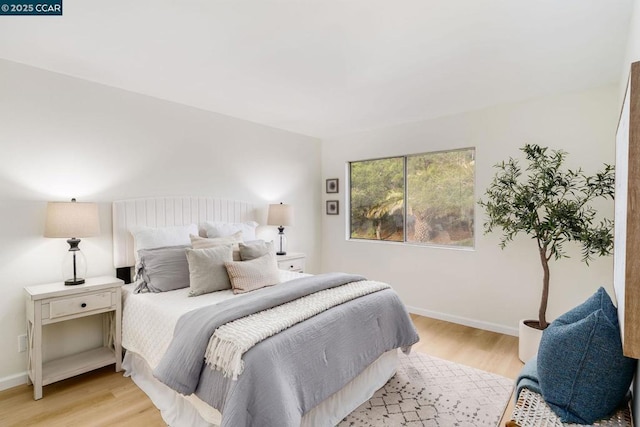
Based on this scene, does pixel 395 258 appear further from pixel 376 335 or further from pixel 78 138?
pixel 78 138

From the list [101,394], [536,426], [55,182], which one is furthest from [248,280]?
[536,426]

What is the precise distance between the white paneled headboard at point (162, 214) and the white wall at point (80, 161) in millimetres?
86

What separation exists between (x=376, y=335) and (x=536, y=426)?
1.14 m

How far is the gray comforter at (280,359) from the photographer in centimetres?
154

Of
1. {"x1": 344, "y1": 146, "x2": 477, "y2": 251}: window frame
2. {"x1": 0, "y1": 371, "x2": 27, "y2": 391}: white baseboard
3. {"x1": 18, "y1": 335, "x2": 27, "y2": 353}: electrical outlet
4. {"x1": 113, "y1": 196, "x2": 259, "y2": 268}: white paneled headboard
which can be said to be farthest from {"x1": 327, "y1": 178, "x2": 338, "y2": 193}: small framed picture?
{"x1": 0, "y1": 371, "x2": 27, "y2": 391}: white baseboard

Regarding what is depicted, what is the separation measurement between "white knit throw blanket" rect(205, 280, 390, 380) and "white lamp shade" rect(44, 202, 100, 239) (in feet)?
4.97

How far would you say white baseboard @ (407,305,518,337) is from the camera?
11.3 feet

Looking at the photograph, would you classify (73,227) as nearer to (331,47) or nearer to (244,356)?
(244,356)

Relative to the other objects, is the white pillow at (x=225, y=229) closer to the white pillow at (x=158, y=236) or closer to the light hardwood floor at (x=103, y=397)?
the white pillow at (x=158, y=236)

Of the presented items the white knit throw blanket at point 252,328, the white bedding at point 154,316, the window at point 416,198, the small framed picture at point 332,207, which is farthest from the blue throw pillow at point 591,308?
the small framed picture at point 332,207

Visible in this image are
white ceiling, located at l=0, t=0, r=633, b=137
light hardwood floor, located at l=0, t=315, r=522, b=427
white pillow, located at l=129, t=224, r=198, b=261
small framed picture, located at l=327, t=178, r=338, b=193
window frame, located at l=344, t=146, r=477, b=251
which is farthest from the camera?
small framed picture, located at l=327, t=178, r=338, b=193

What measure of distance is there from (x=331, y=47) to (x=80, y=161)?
2.30m

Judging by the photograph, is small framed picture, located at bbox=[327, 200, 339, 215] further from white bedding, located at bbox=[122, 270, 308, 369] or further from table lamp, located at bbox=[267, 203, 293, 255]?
white bedding, located at bbox=[122, 270, 308, 369]

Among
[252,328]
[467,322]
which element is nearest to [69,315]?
[252,328]
